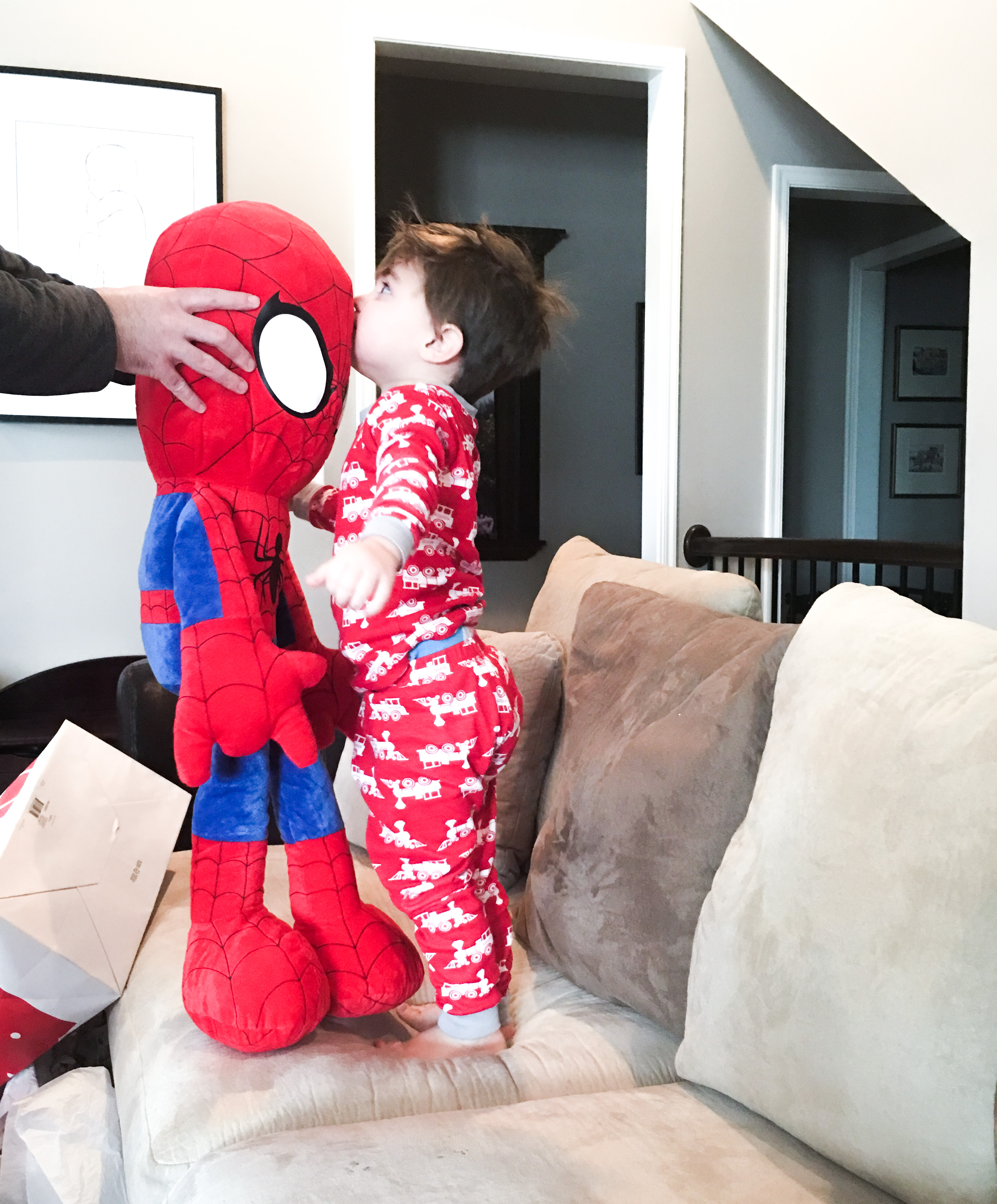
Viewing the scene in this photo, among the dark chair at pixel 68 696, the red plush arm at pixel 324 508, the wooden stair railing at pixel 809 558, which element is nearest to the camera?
the red plush arm at pixel 324 508

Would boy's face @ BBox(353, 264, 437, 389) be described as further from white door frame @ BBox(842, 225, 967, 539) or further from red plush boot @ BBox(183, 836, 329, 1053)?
white door frame @ BBox(842, 225, 967, 539)

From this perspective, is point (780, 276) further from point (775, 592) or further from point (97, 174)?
point (97, 174)

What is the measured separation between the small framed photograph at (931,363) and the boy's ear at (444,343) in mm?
4140

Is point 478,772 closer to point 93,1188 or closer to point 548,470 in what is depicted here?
point 93,1188

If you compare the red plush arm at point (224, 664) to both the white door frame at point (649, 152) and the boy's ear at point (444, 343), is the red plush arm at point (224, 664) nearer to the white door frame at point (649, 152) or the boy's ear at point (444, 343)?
the boy's ear at point (444, 343)

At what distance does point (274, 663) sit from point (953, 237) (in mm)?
3987

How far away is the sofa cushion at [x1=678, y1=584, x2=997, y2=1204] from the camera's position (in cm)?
79

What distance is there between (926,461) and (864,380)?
0.63 metres

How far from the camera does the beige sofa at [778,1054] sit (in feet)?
2.67

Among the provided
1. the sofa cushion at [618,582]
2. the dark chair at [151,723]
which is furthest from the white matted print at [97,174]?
the sofa cushion at [618,582]

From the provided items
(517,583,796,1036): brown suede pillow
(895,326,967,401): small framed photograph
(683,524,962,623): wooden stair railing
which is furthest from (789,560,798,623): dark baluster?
(895,326,967,401): small framed photograph

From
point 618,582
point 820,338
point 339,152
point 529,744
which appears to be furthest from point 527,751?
point 820,338

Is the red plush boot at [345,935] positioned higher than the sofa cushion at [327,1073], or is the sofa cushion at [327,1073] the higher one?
the red plush boot at [345,935]

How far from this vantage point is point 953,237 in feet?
13.4
